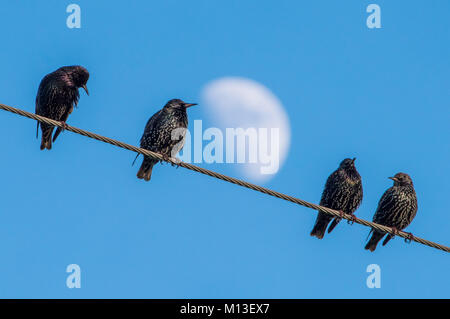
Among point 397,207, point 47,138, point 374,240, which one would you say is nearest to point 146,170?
point 47,138

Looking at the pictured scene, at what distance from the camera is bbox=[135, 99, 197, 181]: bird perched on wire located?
9938 millimetres

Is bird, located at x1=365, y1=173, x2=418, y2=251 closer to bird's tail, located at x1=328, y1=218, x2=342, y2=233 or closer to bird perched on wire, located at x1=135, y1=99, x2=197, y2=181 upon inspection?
bird's tail, located at x1=328, y1=218, x2=342, y2=233

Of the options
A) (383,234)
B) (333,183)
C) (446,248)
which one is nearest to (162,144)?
(333,183)

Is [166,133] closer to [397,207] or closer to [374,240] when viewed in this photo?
[374,240]

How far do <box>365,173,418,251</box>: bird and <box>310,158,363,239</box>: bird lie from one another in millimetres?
397

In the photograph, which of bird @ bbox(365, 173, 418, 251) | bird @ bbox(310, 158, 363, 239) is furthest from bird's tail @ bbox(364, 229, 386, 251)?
bird @ bbox(310, 158, 363, 239)

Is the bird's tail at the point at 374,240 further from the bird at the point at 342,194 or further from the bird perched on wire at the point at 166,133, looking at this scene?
the bird perched on wire at the point at 166,133

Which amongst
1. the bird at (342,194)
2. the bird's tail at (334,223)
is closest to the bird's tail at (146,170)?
the bird at (342,194)

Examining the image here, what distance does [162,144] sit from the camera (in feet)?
32.7

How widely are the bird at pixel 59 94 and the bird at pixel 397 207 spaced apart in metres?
4.06

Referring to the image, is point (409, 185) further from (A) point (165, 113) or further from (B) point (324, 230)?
(A) point (165, 113)

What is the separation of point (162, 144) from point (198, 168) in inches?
113

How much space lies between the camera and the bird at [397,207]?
10383mm

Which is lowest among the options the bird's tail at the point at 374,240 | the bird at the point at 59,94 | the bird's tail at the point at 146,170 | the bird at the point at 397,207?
the bird's tail at the point at 374,240
